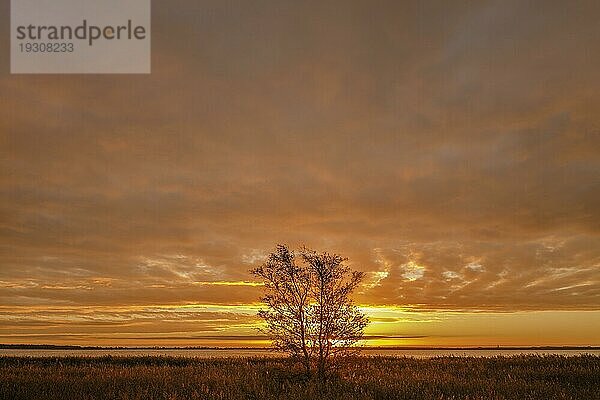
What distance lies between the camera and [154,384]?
17.5 m

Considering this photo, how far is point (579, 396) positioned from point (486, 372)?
27.3ft

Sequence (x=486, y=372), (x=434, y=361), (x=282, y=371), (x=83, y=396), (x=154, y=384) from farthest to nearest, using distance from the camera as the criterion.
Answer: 1. (x=434, y=361)
2. (x=486, y=372)
3. (x=282, y=371)
4. (x=154, y=384)
5. (x=83, y=396)

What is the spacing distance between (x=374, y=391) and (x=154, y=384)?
739 cm

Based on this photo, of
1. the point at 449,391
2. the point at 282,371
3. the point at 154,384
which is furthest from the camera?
the point at 282,371

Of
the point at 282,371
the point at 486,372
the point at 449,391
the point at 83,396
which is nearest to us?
the point at 83,396

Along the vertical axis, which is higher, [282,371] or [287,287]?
[287,287]

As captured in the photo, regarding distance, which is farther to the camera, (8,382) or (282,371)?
(282,371)

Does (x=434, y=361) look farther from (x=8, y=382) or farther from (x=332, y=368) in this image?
(x=8, y=382)

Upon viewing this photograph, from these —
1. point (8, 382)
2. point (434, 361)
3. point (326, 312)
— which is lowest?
point (434, 361)

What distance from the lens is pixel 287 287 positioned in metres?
18.5

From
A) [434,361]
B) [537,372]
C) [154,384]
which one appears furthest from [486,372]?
[154,384]

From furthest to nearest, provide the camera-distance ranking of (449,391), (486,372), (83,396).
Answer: (486,372), (449,391), (83,396)

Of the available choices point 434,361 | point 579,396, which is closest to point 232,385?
point 579,396

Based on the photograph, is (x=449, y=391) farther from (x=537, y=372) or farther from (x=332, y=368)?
(x=537, y=372)
